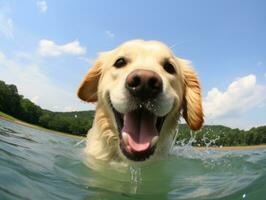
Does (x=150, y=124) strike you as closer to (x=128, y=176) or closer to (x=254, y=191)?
(x=128, y=176)

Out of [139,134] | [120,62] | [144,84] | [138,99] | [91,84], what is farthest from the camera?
[91,84]

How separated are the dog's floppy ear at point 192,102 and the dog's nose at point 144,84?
5.40 feet

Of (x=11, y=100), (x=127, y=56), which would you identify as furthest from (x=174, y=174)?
(x=11, y=100)

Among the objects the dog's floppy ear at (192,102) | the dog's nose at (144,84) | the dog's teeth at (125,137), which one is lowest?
the dog's teeth at (125,137)

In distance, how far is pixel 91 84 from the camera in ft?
23.4

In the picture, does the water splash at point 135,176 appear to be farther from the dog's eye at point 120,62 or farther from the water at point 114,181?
the dog's eye at point 120,62

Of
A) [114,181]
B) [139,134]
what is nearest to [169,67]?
[139,134]

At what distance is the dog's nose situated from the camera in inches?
187

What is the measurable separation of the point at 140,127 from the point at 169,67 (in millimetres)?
1292

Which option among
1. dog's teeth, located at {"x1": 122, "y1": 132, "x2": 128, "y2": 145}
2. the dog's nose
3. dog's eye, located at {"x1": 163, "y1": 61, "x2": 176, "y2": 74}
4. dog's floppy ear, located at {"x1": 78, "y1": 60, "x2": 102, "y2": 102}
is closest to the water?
dog's teeth, located at {"x1": 122, "y1": 132, "x2": 128, "y2": 145}

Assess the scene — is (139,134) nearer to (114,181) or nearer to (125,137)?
(125,137)

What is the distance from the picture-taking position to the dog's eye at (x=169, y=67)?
6274 millimetres

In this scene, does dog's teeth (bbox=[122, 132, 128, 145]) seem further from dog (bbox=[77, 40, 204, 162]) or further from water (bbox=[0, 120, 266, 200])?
water (bbox=[0, 120, 266, 200])

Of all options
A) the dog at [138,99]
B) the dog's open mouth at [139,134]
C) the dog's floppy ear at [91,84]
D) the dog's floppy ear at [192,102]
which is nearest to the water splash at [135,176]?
the dog at [138,99]
